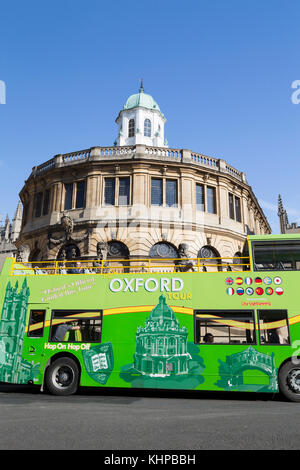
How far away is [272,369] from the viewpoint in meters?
9.23

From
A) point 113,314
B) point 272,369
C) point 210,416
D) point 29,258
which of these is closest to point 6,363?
point 113,314

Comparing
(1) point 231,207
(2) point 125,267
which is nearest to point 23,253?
(1) point 231,207

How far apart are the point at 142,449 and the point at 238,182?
25093mm

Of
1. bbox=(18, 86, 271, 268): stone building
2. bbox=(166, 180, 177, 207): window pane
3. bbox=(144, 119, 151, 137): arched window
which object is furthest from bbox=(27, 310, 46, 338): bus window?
bbox=(144, 119, 151, 137): arched window

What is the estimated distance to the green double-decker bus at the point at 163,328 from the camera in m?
9.38

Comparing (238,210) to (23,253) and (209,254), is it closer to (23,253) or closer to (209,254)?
(209,254)

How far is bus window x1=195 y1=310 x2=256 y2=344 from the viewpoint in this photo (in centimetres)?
952

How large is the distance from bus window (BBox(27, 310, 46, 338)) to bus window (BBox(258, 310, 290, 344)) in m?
6.51

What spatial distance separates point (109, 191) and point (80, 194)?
2.35 metres

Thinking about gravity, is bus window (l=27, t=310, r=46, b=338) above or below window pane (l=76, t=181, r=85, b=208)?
below

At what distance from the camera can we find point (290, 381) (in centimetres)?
925

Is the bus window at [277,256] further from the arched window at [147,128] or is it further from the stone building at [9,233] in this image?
the stone building at [9,233]

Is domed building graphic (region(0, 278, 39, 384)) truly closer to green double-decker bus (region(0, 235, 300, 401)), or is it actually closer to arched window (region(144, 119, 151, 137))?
green double-decker bus (region(0, 235, 300, 401))
